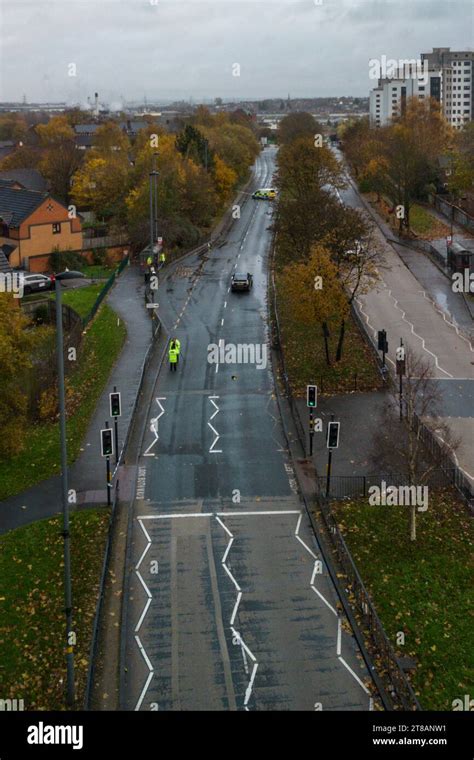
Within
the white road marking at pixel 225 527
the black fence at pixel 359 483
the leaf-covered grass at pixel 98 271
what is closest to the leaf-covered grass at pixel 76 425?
the white road marking at pixel 225 527

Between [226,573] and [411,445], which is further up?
[411,445]

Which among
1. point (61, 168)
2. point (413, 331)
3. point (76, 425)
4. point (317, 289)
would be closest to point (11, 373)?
point (76, 425)

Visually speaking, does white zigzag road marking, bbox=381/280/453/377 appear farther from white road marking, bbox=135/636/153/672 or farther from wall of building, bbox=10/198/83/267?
wall of building, bbox=10/198/83/267

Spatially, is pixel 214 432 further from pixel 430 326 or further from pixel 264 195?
pixel 264 195

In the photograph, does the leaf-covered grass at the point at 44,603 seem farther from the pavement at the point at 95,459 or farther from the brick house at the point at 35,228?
the brick house at the point at 35,228
